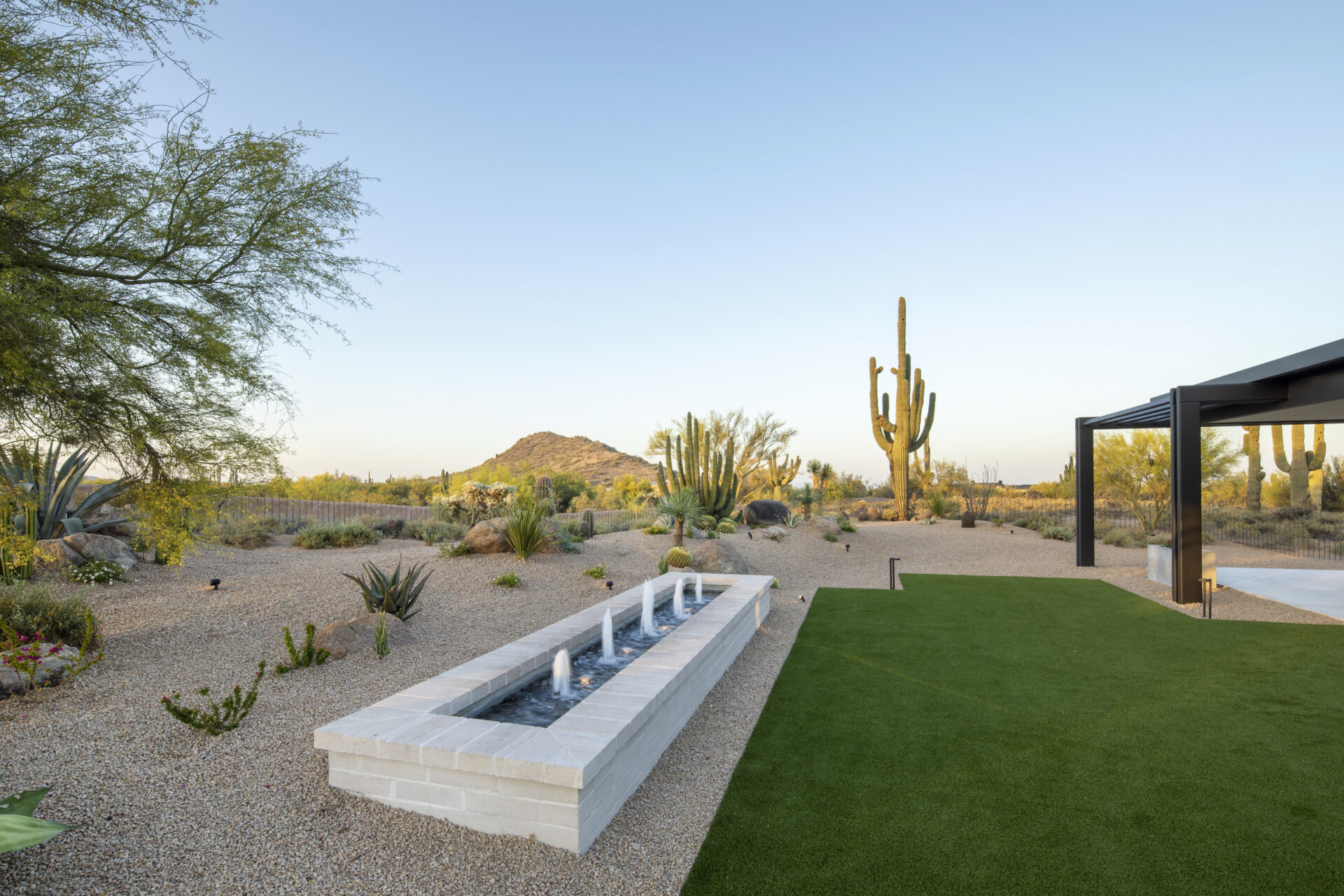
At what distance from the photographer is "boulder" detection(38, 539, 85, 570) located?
7.83 meters

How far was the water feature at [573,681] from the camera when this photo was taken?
13.9 ft

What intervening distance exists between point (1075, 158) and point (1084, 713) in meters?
11.0

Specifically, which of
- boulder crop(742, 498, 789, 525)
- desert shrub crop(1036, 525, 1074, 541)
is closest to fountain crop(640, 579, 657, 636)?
boulder crop(742, 498, 789, 525)

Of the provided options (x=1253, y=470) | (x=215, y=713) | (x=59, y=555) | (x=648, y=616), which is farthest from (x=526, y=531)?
(x=1253, y=470)

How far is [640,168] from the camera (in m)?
14.7

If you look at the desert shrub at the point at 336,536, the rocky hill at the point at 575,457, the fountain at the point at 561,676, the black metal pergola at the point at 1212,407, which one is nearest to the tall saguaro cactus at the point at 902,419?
the black metal pergola at the point at 1212,407

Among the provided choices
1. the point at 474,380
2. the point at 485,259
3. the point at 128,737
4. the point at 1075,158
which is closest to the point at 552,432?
the point at 474,380

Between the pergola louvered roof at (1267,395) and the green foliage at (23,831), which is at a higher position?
the pergola louvered roof at (1267,395)

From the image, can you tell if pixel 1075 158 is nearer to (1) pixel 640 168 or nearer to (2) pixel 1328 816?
(1) pixel 640 168

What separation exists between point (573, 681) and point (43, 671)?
3.76m

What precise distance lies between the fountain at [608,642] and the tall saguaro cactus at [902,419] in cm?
1861

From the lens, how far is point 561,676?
4.84 meters

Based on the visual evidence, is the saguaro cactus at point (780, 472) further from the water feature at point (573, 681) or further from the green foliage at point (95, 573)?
the green foliage at point (95, 573)

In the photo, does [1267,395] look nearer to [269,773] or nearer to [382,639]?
[382,639]
